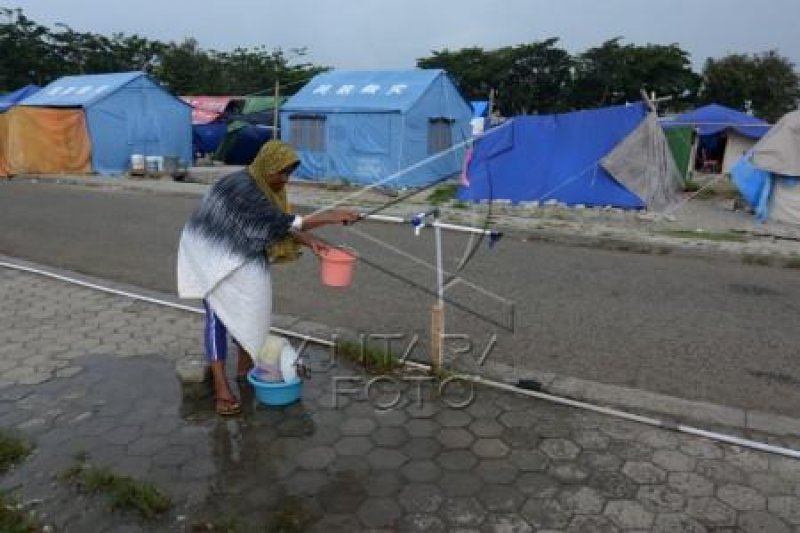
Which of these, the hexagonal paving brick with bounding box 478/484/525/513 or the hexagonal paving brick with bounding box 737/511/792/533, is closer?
the hexagonal paving brick with bounding box 737/511/792/533

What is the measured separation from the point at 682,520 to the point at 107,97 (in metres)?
21.6

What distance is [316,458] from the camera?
343cm

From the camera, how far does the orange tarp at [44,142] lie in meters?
20.5

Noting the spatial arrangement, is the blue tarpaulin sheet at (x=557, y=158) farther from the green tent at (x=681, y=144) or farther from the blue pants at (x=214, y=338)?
the blue pants at (x=214, y=338)

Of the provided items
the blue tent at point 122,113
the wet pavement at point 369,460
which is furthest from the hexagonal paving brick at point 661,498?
the blue tent at point 122,113

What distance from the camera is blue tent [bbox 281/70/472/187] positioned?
61.2ft

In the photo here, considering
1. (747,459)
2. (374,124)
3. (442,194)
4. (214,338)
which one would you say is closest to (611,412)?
(747,459)

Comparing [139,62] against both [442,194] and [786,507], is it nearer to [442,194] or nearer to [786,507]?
[442,194]

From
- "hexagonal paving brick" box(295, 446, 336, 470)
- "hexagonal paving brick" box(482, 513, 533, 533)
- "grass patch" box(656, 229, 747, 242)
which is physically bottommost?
"hexagonal paving brick" box(295, 446, 336, 470)

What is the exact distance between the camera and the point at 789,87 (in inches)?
1786

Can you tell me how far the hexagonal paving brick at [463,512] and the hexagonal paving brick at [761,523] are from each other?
3.70ft

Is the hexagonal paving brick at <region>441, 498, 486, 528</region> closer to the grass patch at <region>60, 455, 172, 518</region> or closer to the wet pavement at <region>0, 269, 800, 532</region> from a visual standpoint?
the wet pavement at <region>0, 269, 800, 532</region>

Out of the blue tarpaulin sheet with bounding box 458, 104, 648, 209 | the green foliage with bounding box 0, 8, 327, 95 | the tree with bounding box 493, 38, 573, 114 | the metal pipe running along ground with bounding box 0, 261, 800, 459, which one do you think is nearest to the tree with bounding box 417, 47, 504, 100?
the tree with bounding box 493, 38, 573, 114

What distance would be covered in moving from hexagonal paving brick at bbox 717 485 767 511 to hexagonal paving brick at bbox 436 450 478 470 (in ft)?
3.82
